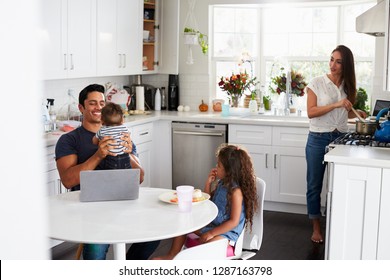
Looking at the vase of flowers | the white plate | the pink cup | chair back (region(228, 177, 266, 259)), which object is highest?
the vase of flowers

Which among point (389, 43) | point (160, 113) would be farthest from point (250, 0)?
point (389, 43)

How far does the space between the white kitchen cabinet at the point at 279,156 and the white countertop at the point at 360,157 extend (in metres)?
1.83

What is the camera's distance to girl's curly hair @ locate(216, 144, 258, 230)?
9.68ft

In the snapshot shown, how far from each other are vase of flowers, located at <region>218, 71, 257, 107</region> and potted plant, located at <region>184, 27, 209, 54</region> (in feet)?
1.38

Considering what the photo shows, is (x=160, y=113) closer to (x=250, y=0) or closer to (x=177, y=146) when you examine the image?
(x=177, y=146)

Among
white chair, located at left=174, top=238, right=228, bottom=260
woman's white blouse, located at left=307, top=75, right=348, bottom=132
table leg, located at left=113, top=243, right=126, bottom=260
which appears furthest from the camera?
woman's white blouse, located at left=307, top=75, right=348, bottom=132

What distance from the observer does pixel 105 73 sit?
5277mm

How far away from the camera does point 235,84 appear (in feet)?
19.4

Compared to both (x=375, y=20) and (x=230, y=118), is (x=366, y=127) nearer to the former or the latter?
(x=375, y=20)

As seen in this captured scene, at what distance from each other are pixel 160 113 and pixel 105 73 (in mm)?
861

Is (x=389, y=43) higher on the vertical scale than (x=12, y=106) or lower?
higher

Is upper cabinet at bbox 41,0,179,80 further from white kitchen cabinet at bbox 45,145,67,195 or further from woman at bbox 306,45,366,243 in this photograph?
woman at bbox 306,45,366,243

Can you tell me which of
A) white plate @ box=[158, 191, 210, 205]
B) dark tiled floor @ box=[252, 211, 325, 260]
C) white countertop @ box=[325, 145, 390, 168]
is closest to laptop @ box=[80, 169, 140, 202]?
white plate @ box=[158, 191, 210, 205]

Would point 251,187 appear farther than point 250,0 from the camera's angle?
No
